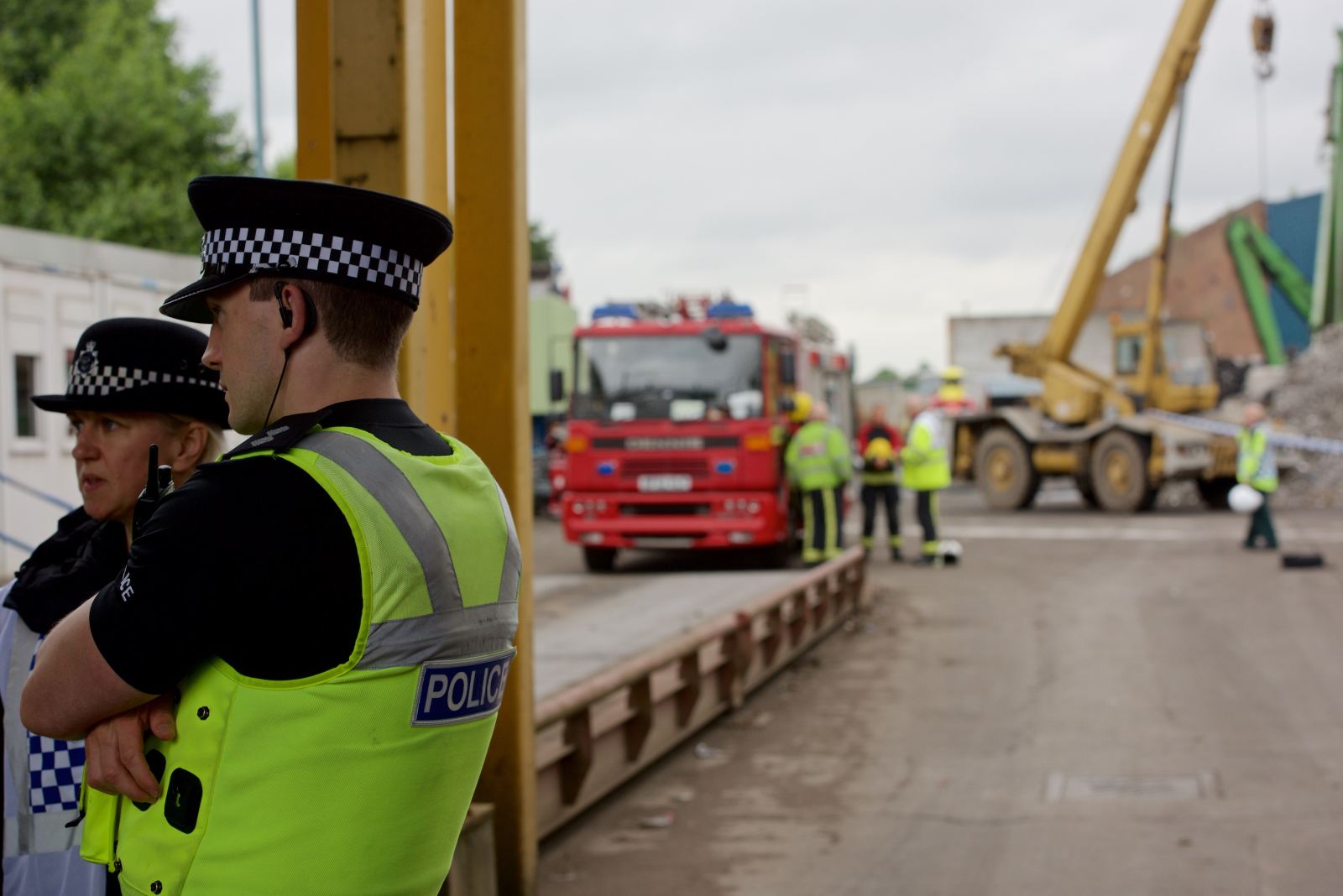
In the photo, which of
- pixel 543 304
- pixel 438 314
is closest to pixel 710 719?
pixel 438 314

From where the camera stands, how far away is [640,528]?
54.9ft

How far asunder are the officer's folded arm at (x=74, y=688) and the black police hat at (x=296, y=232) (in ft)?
1.48

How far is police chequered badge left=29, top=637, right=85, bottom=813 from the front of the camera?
252 cm

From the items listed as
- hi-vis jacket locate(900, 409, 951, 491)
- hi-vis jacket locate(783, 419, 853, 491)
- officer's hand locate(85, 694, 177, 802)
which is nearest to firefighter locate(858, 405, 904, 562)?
hi-vis jacket locate(900, 409, 951, 491)

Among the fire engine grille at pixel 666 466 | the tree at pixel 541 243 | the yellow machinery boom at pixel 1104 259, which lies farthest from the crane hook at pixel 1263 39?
the tree at pixel 541 243

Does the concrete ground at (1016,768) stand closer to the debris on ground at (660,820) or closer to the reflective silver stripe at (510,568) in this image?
the debris on ground at (660,820)

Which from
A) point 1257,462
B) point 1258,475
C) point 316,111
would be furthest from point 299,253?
point 1257,462

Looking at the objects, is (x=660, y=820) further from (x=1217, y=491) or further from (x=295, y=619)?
(x=1217, y=491)

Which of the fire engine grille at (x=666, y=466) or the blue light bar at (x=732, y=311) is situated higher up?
the blue light bar at (x=732, y=311)

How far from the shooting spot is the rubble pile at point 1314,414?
28.7m

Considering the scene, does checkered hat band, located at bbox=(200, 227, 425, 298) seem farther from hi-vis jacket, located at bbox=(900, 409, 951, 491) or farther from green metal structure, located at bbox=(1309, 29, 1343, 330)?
green metal structure, located at bbox=(1309, 29, 1343, 330)

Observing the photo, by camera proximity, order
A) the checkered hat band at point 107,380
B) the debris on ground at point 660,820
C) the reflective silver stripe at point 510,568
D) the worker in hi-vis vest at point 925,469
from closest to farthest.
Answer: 1. the reflective silver stripe at point 510,568
2. the checkered hat band at point 107,380
3. the debris on ground at point 660,820
4. the worker in hi-vis vest at point 925,469

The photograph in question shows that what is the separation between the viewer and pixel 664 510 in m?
16.9

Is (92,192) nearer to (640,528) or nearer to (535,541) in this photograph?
(535,541)
